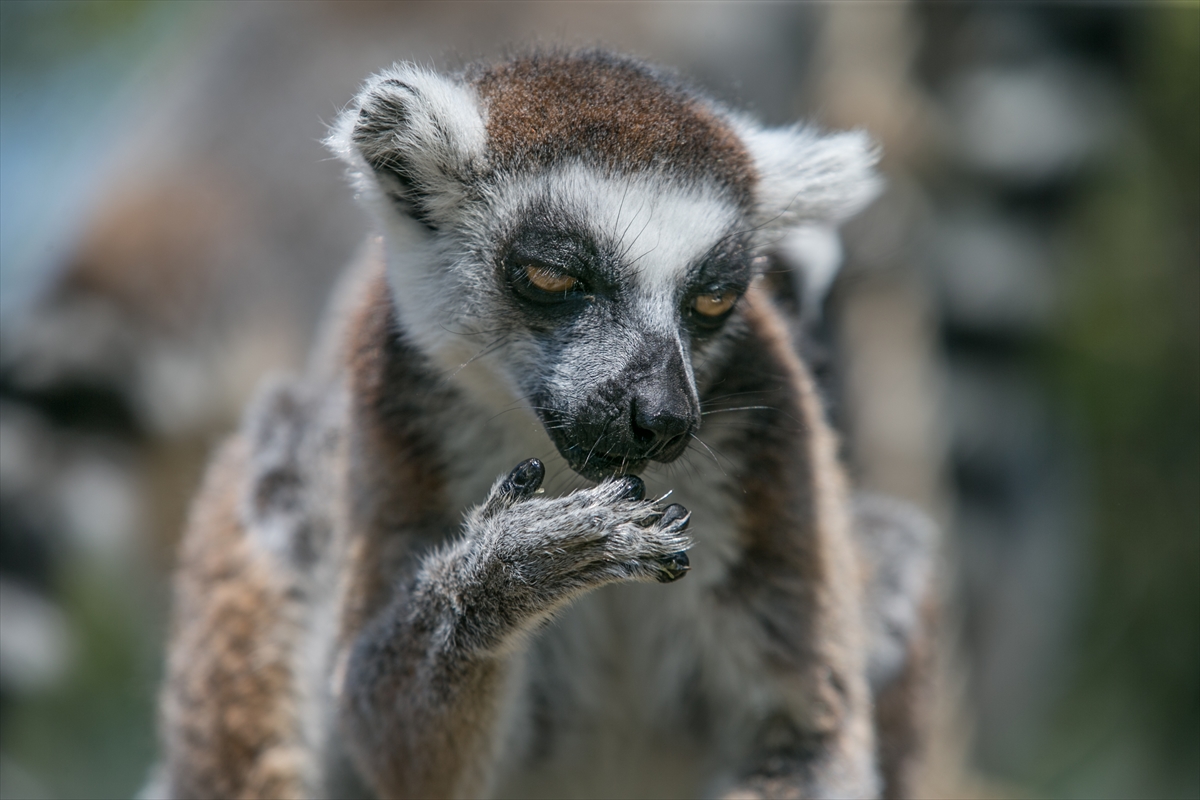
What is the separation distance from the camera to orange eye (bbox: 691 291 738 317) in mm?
2494

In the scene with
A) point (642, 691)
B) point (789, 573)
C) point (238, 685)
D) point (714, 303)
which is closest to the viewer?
point (714, 303)

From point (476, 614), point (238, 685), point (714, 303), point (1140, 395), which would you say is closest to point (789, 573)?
point (714, 303)

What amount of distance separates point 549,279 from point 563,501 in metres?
0.48

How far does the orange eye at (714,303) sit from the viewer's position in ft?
8.18

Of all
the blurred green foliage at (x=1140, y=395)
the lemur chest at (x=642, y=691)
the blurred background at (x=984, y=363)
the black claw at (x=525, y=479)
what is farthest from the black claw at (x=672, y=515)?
the blurred green foliage at (x=1140, y=395)

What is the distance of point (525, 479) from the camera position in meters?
2.25

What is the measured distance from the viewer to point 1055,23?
6.27 m

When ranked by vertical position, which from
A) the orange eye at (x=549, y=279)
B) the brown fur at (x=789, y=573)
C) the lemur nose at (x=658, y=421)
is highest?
the orange eye at (x=549, y=279)

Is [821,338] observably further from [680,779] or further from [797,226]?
[680,779]

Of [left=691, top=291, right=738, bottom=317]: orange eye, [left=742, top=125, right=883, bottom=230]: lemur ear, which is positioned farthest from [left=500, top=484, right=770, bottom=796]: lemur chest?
[left=742, top=125, right=883, bottom=230]: lemur ear

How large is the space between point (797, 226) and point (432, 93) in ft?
3.34

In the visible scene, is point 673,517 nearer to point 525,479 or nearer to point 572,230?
point 525,479

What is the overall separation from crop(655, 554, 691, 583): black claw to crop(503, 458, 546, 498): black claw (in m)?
0.31

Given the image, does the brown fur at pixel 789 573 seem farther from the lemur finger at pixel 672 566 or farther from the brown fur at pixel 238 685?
the brown fur at pixel 238 685
